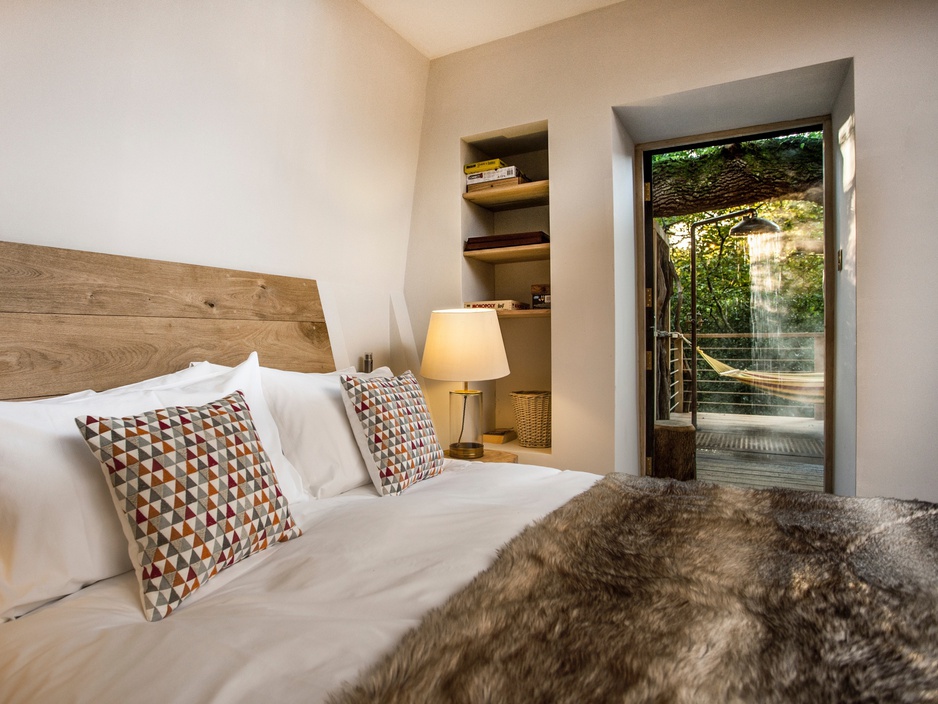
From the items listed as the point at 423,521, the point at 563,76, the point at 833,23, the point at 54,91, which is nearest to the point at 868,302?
the point at 833,23

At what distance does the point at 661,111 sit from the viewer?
8.95 feet

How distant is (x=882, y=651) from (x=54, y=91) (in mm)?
2212

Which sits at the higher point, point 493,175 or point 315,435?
point 493,175

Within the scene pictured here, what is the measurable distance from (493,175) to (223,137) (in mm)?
1407

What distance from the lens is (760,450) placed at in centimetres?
294

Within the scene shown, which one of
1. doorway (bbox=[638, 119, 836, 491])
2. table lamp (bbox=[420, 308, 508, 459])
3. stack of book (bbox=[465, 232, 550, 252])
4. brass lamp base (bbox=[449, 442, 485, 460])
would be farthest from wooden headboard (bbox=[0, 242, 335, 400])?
doorway (bbox=[638, 119, 836, 491])

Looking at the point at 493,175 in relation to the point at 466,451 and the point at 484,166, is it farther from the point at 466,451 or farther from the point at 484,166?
the point at 466,451

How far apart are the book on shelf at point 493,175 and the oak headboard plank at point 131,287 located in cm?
121

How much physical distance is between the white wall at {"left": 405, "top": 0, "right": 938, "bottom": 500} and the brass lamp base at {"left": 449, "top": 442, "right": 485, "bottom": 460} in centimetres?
43

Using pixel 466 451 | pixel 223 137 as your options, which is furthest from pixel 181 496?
pixel 466 451

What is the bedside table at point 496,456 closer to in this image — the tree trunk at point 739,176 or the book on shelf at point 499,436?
the book on shelf at point 499,436

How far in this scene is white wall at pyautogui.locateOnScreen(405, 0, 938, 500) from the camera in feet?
7.07

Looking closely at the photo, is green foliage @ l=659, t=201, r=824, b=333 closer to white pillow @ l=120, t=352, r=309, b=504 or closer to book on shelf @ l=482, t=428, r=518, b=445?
book on shelf @ l=482, t=428, r=518, b=445

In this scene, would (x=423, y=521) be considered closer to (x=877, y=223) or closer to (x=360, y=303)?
(x=360, y=303)
